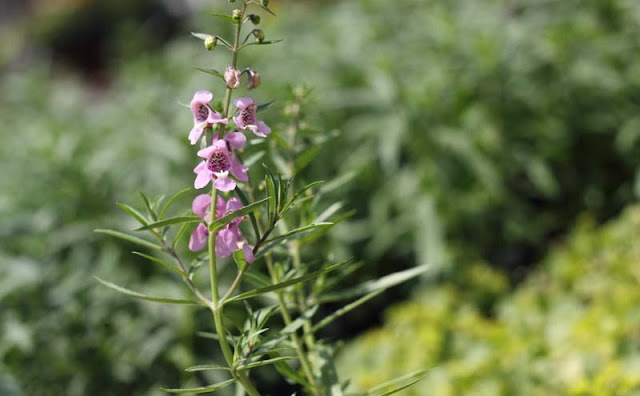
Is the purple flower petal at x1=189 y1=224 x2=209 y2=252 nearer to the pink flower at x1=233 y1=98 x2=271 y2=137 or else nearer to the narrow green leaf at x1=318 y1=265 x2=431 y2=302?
the pink flower at x1=233 y1=98 x2=271 y2=137

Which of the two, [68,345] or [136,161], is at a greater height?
[136,161]

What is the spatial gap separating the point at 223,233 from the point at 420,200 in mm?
2138

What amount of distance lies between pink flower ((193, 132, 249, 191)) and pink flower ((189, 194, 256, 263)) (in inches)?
2.7

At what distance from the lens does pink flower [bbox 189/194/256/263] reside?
116 centimetres

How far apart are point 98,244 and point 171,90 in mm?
1129

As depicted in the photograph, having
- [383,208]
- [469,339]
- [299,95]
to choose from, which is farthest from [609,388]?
[383,208]

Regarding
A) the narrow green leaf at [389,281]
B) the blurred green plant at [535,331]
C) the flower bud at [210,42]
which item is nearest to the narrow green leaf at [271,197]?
the flower bud at [210,42]

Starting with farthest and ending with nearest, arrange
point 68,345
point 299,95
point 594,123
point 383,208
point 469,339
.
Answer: point 594,123, point 383,208, point 469,339, point 68,345, point 299,95

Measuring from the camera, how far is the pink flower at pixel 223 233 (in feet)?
3.80

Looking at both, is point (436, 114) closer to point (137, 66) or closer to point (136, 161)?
point (136, 161)

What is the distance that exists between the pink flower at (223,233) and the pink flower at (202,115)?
0.11m

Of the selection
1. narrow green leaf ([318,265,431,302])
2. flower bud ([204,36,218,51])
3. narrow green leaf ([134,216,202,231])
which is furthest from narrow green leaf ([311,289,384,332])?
flower bud ([204,36,218,51])

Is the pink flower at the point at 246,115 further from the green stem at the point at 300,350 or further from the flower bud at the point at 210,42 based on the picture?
the green stem at the point at 300,350

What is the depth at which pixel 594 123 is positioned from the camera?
354 cm
